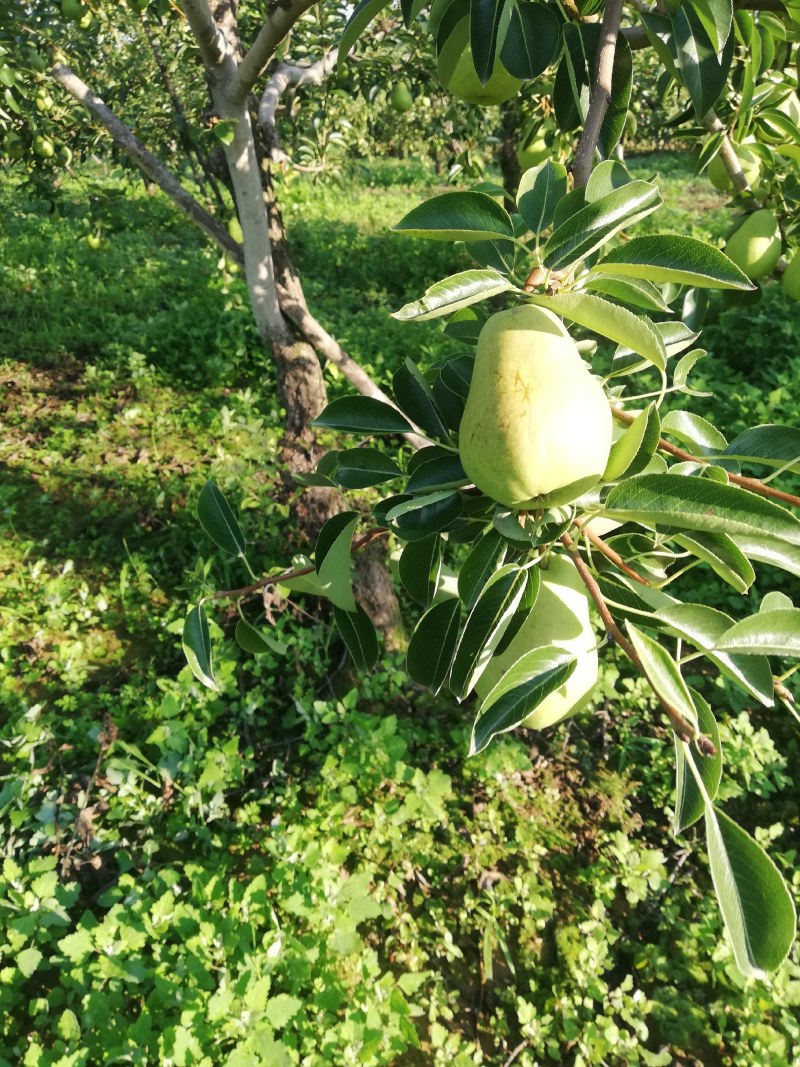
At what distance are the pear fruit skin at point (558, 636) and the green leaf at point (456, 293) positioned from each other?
0.35 meters

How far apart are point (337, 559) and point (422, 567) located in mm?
104

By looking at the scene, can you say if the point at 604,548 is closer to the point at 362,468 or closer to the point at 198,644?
the point at 362,468

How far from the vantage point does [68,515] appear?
10.2 ft

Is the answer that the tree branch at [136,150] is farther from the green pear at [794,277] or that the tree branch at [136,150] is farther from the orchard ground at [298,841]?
the green pear at [794,277]

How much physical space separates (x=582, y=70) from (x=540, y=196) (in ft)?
1.01

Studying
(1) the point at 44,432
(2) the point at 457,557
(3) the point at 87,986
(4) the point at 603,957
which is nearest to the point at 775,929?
(4) the point at 603,957

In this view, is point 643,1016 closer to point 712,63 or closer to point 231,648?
point 231,648

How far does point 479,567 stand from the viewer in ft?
2.37

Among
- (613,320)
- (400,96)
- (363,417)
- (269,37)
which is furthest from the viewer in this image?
(400,96)

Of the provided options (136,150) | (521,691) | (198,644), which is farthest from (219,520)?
(136,150)

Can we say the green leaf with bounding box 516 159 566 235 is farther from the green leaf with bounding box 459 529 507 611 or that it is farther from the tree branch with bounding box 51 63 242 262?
the tree branch with bounding box 51 63 242 262

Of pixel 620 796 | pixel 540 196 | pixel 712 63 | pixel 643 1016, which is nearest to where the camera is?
pixel 540 196

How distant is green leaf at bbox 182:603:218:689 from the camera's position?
87 cm

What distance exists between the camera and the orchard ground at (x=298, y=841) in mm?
1468
